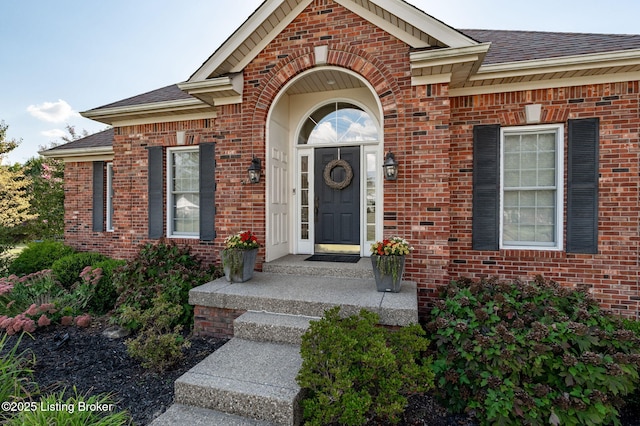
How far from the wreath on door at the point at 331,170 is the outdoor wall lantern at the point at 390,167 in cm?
130

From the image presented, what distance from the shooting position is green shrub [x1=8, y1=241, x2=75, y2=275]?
7.59 m

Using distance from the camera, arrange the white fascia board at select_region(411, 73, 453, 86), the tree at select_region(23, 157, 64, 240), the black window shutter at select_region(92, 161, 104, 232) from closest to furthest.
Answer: the white fascia board at select_region(411, 73, 453, 86) → the black window shutter at select_region(92, 161, 104, 232) → the tree at select_region(23, 157, 64, 240)

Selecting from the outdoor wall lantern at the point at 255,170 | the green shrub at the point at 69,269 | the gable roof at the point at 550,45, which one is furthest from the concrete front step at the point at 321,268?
the green shrub at the point at 69,269

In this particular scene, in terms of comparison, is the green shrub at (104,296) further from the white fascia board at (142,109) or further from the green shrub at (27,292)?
the white fascia board at (142,109)

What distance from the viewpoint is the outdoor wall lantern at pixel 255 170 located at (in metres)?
5.02

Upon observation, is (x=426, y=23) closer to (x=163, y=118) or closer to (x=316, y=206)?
(x=316, y=206)

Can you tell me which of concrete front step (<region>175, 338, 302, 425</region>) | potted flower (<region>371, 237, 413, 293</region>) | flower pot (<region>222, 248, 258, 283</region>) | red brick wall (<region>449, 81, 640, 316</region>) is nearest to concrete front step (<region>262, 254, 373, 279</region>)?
flower pot (<region>222, 248, 258, 283</region>)

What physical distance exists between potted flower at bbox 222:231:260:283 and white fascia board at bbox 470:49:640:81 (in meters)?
4.13

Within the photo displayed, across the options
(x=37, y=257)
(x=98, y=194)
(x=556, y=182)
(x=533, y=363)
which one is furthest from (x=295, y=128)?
(x=37, y=257)

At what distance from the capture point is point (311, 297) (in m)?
3.76

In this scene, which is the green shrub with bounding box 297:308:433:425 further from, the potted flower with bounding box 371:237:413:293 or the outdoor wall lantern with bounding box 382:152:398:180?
the outdoor wall lantern with bounding box 382:152:398:180

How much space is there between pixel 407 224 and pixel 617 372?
8.25 ft

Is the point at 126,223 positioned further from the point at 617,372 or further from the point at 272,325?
the point at 617,372

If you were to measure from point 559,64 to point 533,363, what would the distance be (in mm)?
3954
